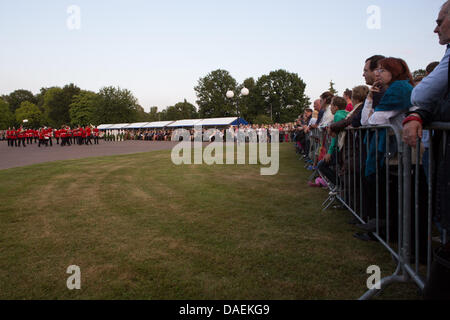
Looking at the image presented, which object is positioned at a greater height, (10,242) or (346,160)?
(346,160)

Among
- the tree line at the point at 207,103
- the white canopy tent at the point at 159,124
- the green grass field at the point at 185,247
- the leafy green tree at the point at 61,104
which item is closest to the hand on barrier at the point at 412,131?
the green grass field at the point at 185,247

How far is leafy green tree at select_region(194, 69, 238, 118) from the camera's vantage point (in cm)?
9181

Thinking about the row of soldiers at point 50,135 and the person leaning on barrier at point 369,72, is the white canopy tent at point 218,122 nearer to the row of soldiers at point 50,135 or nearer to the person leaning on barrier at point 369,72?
the row of soldiers at point 50,135

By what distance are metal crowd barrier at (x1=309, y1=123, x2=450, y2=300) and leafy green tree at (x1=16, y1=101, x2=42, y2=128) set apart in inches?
4859

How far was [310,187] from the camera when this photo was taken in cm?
756

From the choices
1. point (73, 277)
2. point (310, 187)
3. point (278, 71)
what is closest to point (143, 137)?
point (278, 71)

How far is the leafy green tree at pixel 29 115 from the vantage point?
109125mm

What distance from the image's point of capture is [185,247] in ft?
12.6

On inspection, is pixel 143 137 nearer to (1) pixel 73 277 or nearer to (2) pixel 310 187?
(2) pixel 310 187

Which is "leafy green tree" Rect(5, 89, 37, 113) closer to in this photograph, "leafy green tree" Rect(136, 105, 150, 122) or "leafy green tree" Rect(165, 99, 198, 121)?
"leafy green tree" Rect(136, 105, 150, 122)

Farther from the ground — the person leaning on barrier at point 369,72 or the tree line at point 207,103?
the tree line at point 207,103

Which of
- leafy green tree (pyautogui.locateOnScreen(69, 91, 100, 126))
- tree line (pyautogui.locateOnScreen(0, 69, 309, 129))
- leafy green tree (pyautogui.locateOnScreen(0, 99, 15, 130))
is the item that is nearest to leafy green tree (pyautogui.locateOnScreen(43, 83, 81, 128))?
tree line (pyautogui.locateOnScreen(0, 69, 309, 129))

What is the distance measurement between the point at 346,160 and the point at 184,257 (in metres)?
2.78

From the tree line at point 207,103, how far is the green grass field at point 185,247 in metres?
70.8
